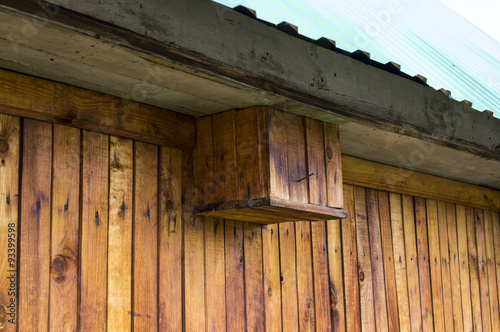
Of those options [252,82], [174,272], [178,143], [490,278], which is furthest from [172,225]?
[490,278]

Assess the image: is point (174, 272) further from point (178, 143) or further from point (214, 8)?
point (214, 8)

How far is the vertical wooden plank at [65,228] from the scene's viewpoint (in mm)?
Result: 2250

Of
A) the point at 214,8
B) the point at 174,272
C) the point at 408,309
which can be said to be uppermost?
the point at 214,8

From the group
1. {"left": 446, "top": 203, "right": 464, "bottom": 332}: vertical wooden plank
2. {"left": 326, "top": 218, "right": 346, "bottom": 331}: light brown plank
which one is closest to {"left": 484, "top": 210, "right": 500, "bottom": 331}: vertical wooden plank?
{"left": 446, "top": 203, "right": 464, "bottom": 332}: vertical wooden plank

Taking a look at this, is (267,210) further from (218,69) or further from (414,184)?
(414,184)

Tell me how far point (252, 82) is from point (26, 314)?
120 cm

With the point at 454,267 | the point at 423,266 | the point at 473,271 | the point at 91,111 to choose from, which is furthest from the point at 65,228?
the point at 473,271

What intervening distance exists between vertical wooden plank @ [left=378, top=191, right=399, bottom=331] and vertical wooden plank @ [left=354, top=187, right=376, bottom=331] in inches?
5.9

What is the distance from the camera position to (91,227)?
2404 mm

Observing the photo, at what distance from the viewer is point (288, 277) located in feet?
10.4

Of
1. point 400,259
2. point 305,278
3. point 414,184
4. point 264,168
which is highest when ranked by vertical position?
point 414,184

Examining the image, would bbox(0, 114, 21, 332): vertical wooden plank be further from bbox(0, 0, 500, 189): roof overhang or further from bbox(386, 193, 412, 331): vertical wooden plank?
bbox(386, 193, 412, 331): vertical wooden plank

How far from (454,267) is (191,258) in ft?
7.49

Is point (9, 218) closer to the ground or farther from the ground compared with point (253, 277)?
farther from the ground
